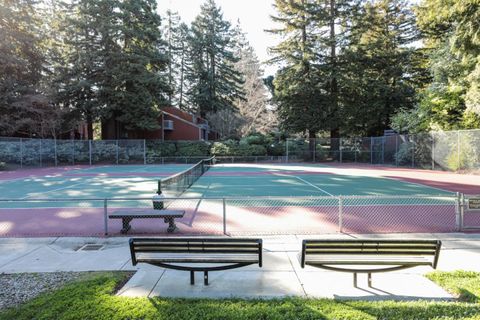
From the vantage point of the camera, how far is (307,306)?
4.04m

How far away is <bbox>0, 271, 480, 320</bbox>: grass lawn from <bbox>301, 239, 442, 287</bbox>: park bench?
0.53 meters

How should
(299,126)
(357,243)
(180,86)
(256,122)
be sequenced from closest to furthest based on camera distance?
(357,243), (299,126), (256,122), (180,86)

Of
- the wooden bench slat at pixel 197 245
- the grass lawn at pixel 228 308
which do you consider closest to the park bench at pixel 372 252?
the grass lawn at pixel 228 308

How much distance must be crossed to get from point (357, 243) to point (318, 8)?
132ft

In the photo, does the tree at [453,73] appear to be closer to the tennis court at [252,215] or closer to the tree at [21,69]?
the tennis court at [252,215]

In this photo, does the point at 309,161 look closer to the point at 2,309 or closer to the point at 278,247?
the point at 278,247

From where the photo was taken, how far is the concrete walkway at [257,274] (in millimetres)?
4562

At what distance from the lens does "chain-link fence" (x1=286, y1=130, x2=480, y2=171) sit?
71.1 feet

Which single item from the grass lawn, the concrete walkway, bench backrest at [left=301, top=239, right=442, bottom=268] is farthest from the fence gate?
bench backrest at [left=301, top=239, right=442, bottom=268]

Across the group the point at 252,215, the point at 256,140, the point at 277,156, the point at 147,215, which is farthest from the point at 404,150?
the point at 147,215

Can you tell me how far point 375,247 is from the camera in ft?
15.0

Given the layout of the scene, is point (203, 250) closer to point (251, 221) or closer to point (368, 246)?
point (368, 246)

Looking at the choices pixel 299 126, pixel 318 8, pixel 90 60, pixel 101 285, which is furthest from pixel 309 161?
pixel 101 285

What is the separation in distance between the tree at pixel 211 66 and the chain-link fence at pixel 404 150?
68.5 ft
